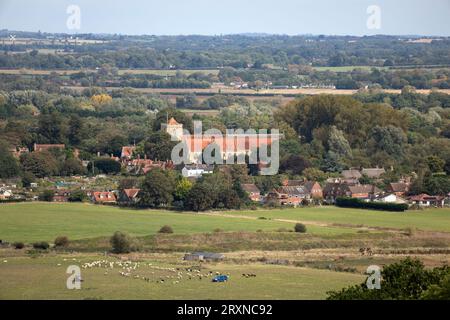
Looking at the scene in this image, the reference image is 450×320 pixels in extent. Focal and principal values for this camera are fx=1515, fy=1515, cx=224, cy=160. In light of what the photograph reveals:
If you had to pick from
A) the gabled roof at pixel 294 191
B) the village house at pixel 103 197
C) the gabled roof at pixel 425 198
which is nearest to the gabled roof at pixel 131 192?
the village house at pixel 103 197

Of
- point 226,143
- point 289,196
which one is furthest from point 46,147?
point 289,196

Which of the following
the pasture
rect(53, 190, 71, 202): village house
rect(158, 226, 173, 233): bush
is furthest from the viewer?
rect(53, 190, 71, 202): village house

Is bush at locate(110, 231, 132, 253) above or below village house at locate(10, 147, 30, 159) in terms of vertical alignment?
above

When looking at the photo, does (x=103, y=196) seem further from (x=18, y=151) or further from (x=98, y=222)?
(x=18, y=151)

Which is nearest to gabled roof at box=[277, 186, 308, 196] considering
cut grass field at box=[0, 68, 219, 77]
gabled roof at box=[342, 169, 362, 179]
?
gabled roof at box=[342, 169, 362, 179]

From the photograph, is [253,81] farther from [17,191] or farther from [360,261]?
[360,261]

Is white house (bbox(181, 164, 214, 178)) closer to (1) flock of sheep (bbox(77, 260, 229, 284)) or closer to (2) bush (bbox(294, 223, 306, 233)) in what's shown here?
(2) bush (bbox(294, 223, 306, 233))
